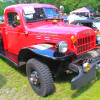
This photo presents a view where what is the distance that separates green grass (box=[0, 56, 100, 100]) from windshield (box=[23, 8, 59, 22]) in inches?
64.9

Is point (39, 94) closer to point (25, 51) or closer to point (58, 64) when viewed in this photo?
point (58, 64)

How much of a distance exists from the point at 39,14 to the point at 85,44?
1532 millimetres

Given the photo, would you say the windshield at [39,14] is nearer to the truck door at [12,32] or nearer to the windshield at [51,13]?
the windshield at [51,13]

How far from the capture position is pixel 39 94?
2.69 m

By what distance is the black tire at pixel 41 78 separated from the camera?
246 cm

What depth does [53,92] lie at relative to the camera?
9.29ft

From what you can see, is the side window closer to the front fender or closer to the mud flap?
the front fender

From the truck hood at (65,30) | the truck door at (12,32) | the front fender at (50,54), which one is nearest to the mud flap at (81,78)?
the front fender at (50,54)

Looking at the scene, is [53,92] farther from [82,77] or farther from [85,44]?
[85,44]

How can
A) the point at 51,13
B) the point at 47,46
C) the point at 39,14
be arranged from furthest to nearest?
the point at 51,13 → the point at 39,14 → the point at 47,46

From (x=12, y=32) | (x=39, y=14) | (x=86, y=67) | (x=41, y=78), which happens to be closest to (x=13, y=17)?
(x=12, y=32)

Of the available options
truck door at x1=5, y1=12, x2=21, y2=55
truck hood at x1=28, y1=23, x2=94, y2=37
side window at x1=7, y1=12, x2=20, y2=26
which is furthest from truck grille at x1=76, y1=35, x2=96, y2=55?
side window at x1=7, y1=12, x2=20, y2=26

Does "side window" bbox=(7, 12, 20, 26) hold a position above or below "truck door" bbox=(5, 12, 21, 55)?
above

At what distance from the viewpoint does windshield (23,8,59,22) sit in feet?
11.1
